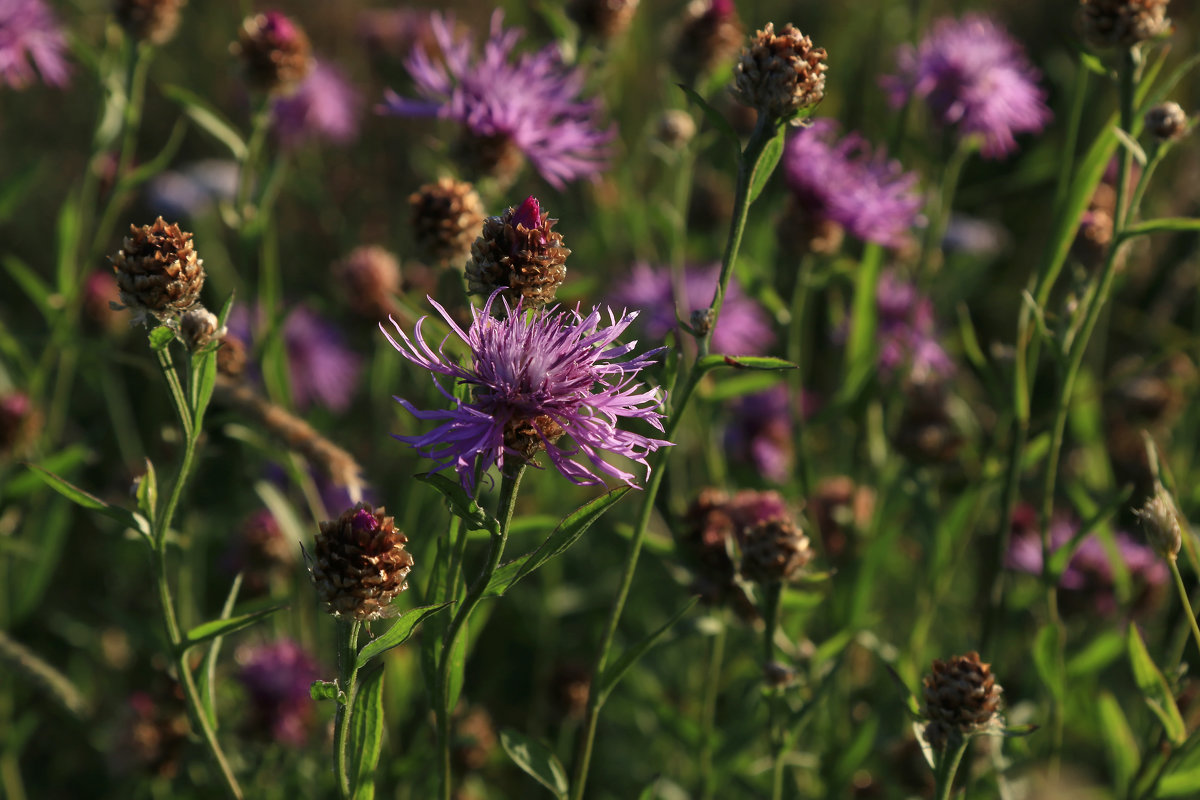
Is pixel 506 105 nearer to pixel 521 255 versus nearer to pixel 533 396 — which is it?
pixel 521 255

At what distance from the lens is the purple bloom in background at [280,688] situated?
1942mm

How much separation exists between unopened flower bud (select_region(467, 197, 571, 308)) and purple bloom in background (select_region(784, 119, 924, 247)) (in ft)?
3.34

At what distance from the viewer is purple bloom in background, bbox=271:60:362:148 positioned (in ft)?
11.0

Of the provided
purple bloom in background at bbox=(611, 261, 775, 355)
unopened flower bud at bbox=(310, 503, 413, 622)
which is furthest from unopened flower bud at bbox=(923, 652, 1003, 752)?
purple bloom in background at bbox=(611, 261, 775, 355)

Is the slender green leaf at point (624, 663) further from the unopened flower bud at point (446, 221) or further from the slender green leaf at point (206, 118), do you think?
the slender green leaf at point (206, 118)

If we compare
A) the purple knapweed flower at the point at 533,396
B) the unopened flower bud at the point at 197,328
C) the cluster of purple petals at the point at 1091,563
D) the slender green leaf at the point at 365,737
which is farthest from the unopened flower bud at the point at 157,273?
the cluster of purple petals at the point at 1091,563

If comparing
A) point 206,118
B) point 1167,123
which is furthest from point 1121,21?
point 206,118

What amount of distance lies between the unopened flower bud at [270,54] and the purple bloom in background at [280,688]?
115 centimetres

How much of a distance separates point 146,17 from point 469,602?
4.88 feet

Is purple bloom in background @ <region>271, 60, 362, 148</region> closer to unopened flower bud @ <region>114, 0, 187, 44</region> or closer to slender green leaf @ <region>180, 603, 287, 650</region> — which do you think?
unopened flower bud @ <region>114, 0, 187, 44</region>

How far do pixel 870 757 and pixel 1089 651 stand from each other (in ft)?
1.73

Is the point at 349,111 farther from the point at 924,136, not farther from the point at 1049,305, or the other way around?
the point at 1049,305

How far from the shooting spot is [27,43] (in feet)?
7.56

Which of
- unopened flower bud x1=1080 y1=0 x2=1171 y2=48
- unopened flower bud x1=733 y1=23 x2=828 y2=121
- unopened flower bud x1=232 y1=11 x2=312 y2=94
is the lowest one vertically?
unopened flower bud x1=232 y1=11 x2=312 y2=94
